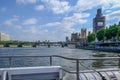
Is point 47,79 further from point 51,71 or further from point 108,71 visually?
point 108,71

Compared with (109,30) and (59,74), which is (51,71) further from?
(109,30)

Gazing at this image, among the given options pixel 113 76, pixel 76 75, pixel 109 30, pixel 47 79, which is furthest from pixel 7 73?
pixel 109 30

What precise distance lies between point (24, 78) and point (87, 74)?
8.11 feet

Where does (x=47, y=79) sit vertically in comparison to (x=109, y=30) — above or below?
below

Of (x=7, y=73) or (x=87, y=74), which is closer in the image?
(x=7, y=73)

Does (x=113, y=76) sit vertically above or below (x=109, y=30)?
below

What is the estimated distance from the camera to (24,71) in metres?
3.68

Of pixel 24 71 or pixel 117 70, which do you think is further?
pixel 117 70

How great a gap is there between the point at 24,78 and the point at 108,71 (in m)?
3.06

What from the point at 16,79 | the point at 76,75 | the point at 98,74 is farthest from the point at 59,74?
the point at 98,74

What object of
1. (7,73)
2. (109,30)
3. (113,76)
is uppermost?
(109,30)

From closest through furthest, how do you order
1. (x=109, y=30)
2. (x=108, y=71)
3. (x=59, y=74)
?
(x=59, y=74)
(x=108, y=71)
(x=109, y=30)

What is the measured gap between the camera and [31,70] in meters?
3.70

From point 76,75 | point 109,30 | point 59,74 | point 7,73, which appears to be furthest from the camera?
point 109,30
